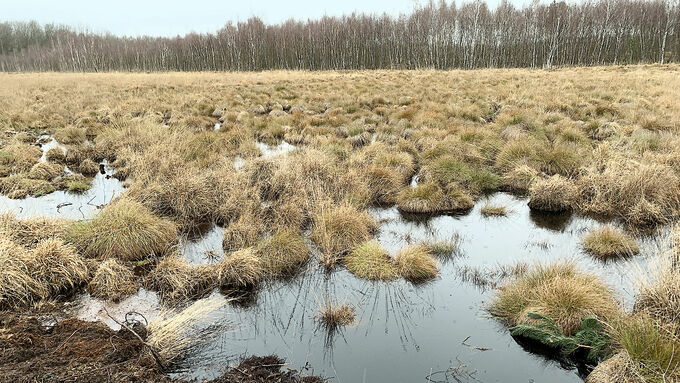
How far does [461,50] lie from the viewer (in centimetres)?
5066

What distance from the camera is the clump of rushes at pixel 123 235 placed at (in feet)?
21.4

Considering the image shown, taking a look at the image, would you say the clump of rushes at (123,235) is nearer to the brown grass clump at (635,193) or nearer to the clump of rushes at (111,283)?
the clump of rushes at (111,283)

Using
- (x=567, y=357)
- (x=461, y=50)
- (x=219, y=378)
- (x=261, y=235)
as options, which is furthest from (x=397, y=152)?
(x=461, y=50)

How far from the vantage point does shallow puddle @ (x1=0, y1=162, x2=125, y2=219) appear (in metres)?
8.32

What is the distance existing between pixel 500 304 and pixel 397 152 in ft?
21.7

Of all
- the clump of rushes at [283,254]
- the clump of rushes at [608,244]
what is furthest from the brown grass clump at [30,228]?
the clump of rushes at [608,244]

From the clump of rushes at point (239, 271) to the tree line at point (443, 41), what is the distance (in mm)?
42848

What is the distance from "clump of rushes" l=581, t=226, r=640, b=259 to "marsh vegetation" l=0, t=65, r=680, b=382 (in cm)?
3

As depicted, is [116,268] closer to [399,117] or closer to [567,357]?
[567,357]

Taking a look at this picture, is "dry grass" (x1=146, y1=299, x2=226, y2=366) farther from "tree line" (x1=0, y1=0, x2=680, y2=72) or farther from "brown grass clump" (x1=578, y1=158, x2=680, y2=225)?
"tree line" (x1=0, y1=0, x2=680, y2=72)

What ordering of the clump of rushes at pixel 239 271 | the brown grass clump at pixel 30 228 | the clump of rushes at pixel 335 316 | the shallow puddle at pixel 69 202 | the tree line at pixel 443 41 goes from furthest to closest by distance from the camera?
the tree line at pixel 443 41 → the shallow puddle at pixel 69 202 → the brown grass clump at pixel 30 228 → the clump of rushes at pixel 239 271 → the clump of rushes at pixel 335 316

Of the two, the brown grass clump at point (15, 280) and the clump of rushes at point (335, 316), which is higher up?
the brown grass clump at point (15, 280)

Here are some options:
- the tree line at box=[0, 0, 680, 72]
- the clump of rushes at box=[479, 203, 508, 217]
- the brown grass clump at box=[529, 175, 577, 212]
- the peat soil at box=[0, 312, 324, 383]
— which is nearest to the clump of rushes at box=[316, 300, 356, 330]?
the peat soil at box=[0, 312, 324, 383]

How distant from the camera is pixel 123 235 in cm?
670
